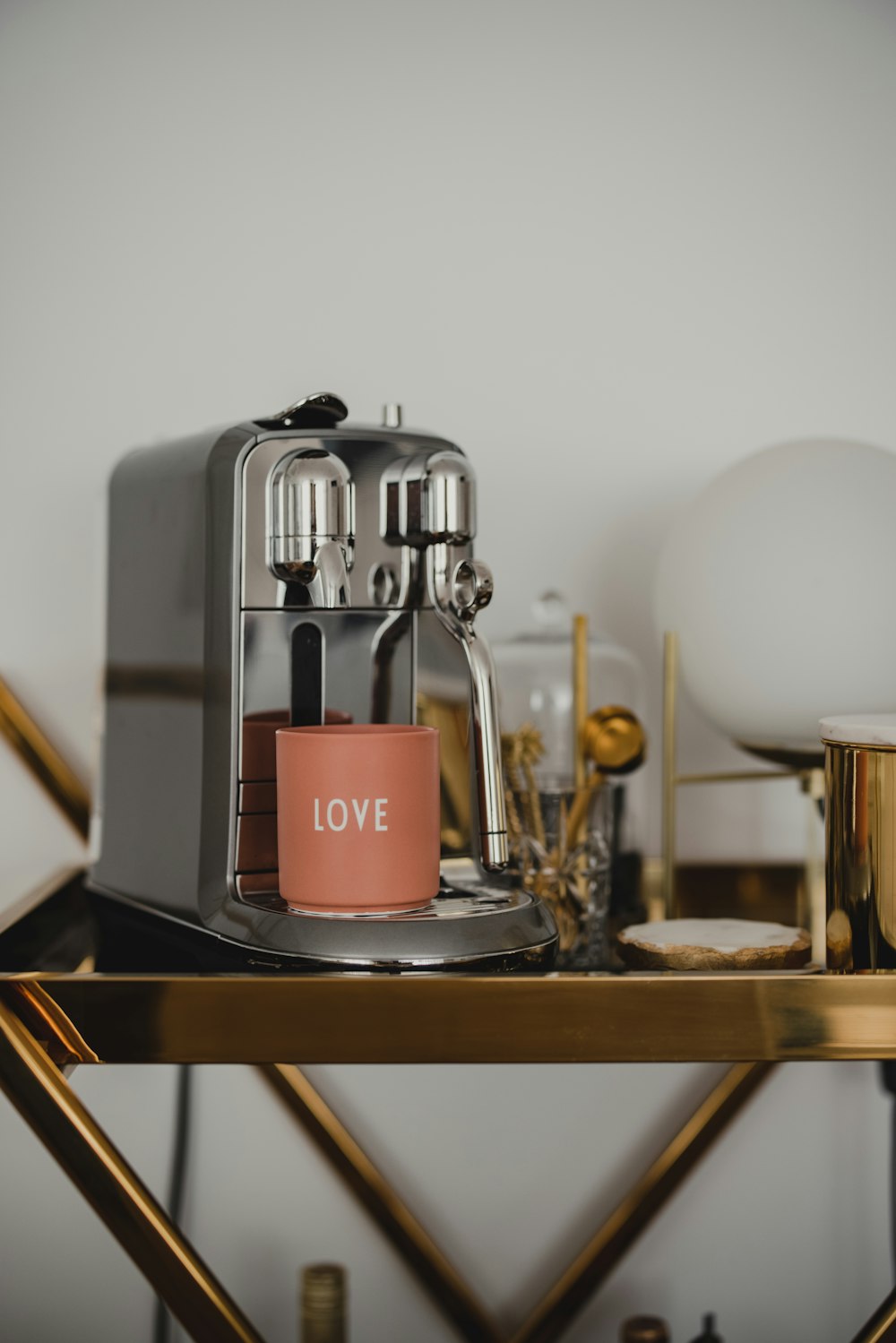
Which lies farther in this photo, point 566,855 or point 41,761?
point 41,761

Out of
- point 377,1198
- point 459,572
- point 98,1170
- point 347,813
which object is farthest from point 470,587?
point 377,1198

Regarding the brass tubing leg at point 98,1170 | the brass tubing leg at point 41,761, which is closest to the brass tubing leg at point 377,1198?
the brass tubing leg at point 41,761

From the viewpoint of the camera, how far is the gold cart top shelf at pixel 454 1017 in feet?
1.76

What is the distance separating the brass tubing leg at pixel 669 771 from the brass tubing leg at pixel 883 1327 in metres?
0.22

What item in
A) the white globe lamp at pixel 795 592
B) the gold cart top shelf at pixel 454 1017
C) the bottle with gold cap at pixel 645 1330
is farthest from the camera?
the bottle with gold cap at pixel 645 1330

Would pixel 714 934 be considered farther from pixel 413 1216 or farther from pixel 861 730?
pixel 413 1216

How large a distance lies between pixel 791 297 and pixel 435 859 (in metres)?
0.51

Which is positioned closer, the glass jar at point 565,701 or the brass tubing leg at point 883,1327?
the brass tubing leg at point 883,1327

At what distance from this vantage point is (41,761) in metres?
0.86

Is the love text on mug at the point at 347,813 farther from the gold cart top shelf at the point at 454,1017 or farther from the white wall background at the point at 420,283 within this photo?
the white wall background at the point at 420,283

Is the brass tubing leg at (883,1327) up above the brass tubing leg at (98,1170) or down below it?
below

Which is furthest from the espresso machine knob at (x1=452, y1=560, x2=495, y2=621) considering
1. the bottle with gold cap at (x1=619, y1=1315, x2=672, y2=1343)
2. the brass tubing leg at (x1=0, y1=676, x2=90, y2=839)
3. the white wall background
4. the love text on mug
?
the bottle with gold cap at (x1=619, y1=1315, x2=672, y2=1343)

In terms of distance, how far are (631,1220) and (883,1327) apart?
→ 32 centimetres

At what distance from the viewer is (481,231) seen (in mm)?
870
